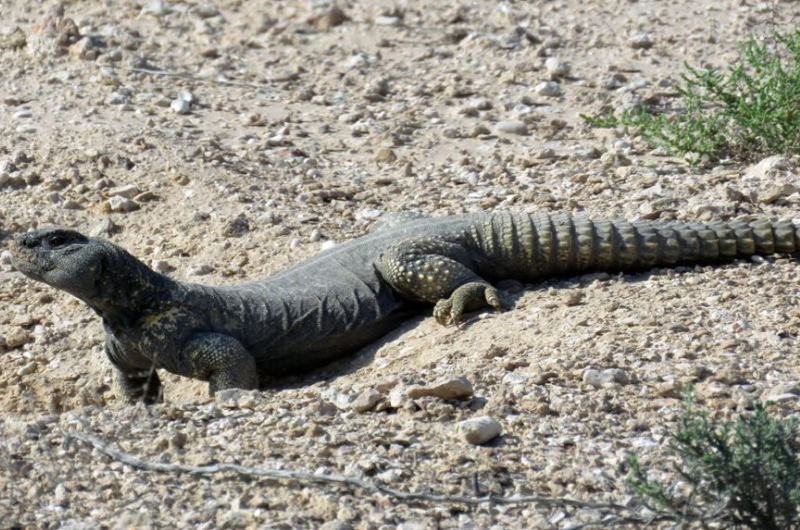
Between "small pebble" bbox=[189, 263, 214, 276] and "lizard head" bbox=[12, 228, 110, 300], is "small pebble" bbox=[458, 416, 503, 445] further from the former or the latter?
"small pebble" bbox=[189, 263, 214, 276]

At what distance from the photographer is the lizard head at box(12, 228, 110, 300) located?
779 centimetres

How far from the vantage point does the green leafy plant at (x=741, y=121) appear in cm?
961

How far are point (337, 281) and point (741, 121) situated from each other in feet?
10.8

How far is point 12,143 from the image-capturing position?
11102mm

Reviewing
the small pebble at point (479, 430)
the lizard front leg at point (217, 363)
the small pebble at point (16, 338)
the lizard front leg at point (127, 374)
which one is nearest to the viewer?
the small pebble at point (479, 430)

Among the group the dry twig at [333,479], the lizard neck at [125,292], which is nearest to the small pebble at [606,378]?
the dry twig at [333,479]

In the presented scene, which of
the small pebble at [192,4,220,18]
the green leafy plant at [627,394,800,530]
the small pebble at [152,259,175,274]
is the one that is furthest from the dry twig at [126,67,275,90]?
the green leafy plant at [627,394,800,530]

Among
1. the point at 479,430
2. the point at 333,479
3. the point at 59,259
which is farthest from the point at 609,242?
the point at 333,479

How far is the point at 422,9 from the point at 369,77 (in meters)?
1.64

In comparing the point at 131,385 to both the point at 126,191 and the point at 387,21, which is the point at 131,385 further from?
the point at 387,21

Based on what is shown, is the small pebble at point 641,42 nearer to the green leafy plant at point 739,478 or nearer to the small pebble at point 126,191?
the small pebble at point 126,191

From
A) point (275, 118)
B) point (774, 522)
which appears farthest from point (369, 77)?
point (774, 522)

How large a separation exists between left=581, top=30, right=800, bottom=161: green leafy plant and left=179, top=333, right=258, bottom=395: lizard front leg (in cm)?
359

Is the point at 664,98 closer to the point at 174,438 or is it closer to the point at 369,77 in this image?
the point at 369,77
